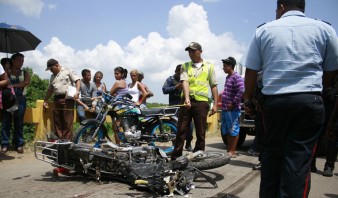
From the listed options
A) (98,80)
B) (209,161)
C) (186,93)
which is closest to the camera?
(209,161)

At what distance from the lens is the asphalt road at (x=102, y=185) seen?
3908 millimetres

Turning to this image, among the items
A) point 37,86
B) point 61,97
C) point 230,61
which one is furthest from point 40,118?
point 37,86

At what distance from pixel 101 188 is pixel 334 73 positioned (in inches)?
114

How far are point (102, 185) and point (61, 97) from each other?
361 centimetres

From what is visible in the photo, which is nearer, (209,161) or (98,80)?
(209,161)

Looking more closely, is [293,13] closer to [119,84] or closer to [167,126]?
[167,126]

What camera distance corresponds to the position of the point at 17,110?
21.5 ft

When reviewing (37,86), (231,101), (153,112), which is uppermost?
(37,86)

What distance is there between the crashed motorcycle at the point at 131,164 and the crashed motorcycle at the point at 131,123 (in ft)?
4.80

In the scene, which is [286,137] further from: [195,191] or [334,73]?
[195,191]

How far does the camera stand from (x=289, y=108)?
2.55 meters

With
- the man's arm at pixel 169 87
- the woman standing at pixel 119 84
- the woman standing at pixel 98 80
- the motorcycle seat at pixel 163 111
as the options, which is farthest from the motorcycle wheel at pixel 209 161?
the woman standing at pixel 98 80

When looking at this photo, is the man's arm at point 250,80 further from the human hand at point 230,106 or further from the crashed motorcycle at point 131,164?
the human hand at point 230,106

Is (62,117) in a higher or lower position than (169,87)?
lower
